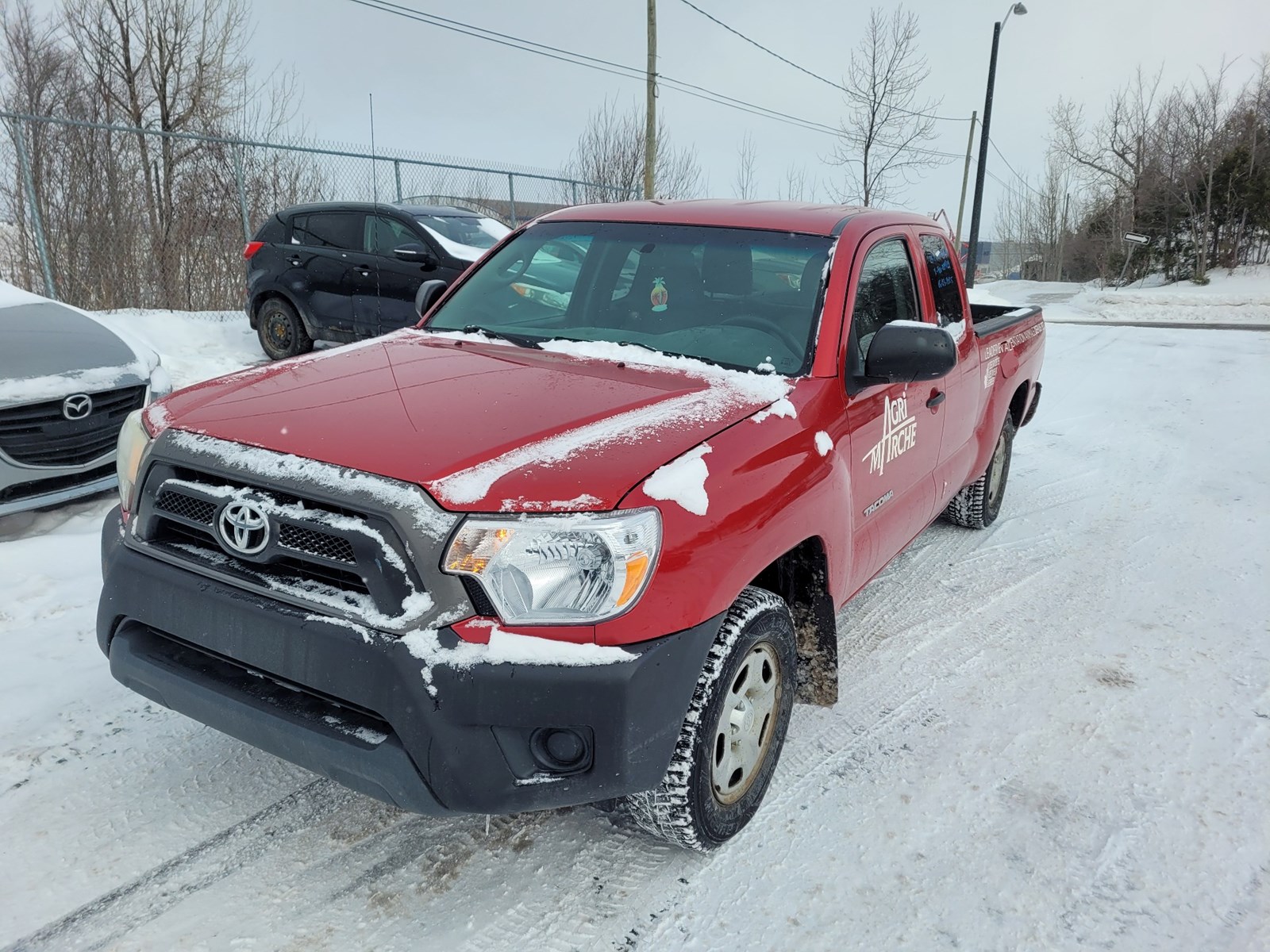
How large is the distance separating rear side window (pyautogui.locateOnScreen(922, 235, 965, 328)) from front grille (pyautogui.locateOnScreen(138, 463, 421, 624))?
288 centimetres

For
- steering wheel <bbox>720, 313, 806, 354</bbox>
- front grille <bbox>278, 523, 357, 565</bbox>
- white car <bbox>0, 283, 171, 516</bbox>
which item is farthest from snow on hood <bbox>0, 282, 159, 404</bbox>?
steering wheel <bbox>720, 313, 806, 354</bbox>

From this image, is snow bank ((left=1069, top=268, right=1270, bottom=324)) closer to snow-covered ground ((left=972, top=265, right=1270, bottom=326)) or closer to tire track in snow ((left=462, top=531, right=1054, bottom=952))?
snow-covered ground ((left=972, top=265, right=1270, bottom=326))

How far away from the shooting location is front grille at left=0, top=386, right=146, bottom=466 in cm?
441

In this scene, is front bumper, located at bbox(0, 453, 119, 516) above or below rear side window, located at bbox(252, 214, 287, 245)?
below

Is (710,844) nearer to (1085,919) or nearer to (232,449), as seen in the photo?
(1085,919)

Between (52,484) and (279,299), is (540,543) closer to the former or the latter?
(52,484)

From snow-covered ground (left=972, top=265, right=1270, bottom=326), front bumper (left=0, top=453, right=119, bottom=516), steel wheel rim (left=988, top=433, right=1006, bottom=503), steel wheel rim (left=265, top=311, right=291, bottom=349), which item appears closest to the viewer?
front bumper (left=0, top=453, right=119, bottom=516)

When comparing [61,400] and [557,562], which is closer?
[557,562]

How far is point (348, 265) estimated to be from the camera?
911cm

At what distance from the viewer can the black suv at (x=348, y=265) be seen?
8.88 metres

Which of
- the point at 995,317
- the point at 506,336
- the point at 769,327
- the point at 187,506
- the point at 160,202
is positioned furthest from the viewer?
the point at 160,202

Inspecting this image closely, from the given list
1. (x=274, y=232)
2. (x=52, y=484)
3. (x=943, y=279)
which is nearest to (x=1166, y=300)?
(x=274, y=232)

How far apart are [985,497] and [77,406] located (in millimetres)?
4960

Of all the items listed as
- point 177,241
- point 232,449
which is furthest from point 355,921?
point 177,241
